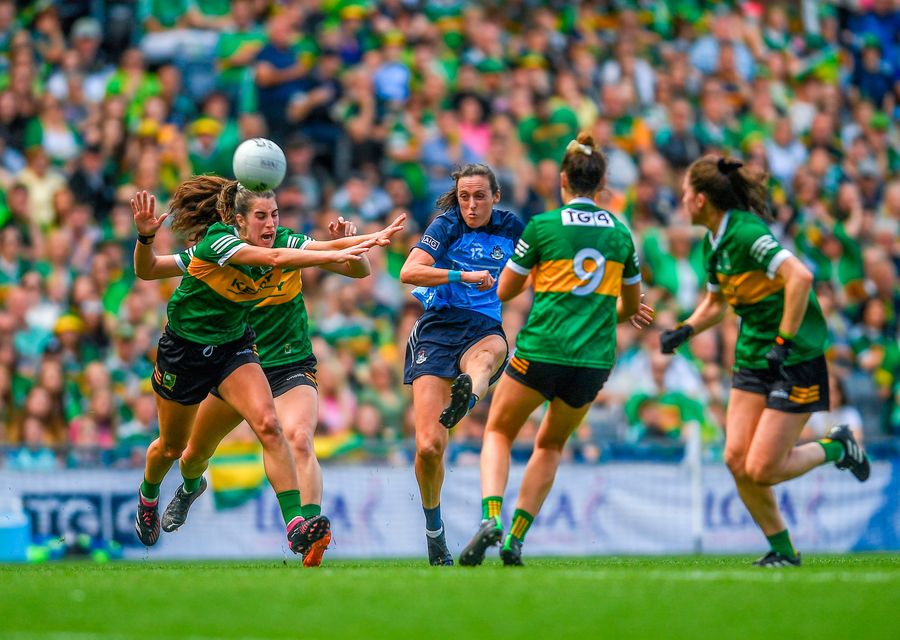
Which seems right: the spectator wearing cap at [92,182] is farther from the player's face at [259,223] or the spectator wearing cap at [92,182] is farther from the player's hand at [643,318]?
the player's hand at [643,318]

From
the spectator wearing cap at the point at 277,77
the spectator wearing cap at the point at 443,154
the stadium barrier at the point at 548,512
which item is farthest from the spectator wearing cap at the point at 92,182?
the spectator wearing cap at the point at 443,154

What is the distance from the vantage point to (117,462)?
13297 mm

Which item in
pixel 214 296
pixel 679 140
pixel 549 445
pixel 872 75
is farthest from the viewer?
pixel 872 75

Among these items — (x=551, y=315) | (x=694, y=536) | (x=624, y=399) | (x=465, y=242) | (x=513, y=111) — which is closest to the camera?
(x=551, y=315)

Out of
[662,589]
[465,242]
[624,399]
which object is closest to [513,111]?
[624,399]

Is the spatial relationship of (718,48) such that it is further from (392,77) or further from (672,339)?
(672,339)

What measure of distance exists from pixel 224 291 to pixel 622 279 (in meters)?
2.64

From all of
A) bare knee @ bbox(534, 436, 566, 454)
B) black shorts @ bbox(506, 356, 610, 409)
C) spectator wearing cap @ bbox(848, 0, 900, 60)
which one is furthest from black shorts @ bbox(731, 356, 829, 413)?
spectator wearing cap @ bbox(848, 0, 900, 60)

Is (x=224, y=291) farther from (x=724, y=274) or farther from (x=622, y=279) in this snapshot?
(x=724, y=274)

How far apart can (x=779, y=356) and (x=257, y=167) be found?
3662mm

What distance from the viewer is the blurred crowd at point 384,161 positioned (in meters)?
14.7

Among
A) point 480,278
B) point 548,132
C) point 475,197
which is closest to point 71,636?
point 480,278

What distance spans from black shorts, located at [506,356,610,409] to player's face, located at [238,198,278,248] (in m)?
1.97

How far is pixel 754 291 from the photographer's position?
27.7ft
